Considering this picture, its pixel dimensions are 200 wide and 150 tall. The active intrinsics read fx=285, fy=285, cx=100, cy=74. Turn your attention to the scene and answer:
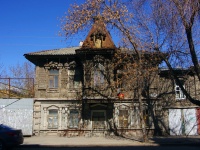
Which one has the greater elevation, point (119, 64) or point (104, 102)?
point (119, 64)

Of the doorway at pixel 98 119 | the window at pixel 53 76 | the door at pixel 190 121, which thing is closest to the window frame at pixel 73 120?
the doorway at pixel 98 119

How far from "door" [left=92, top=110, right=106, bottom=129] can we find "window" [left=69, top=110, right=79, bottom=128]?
1459mm

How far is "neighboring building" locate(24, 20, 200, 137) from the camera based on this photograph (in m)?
24.1

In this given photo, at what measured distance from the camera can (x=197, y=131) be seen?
25.2 meters

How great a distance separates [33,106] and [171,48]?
43.3 ft

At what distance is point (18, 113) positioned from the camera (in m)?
24.5

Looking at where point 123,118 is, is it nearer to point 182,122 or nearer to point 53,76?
point 182,122

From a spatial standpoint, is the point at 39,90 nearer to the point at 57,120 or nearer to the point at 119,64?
the point at 57,120

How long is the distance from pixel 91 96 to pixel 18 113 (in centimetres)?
656

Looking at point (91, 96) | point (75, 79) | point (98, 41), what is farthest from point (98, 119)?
point (98, 41)

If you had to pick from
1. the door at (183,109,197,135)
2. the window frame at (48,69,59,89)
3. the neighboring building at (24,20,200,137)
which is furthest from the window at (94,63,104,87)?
the door at (183,109,197,135)

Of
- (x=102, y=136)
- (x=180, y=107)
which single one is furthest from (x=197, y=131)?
(x=102, y=136)

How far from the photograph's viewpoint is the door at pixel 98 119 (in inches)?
965

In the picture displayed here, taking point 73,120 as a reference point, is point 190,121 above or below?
below
